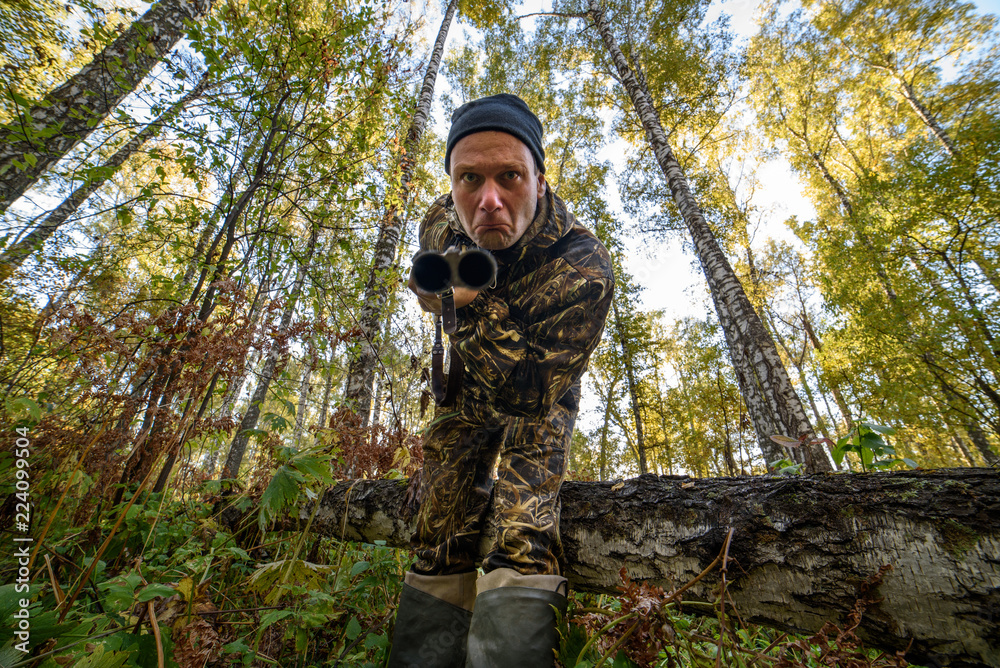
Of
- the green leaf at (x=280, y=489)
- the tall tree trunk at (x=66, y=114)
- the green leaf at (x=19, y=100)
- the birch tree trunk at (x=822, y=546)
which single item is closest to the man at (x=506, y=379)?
the birch tree trunk at (x=822, y=546)

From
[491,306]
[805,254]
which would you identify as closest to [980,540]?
[491,306]

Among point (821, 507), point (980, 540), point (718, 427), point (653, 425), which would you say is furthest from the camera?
point (653, 425)

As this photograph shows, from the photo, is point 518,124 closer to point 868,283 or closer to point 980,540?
point 980,540

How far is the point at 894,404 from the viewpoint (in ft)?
31.9

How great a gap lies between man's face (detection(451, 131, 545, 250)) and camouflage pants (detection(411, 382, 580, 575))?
84 cm

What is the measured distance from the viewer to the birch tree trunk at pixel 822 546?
3.87ft

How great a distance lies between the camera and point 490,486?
2.02 m

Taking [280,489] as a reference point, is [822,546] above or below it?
below

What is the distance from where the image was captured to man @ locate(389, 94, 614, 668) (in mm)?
1470

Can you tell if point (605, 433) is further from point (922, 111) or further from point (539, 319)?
point (539, 319)

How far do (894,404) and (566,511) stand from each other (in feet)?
42.3

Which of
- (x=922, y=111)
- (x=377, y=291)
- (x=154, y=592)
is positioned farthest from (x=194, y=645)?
(x=922, y=111)

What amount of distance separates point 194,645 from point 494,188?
77.6 inches

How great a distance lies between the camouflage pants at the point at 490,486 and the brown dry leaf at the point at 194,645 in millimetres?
748
